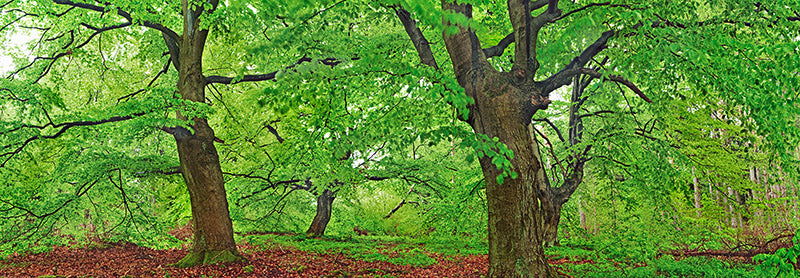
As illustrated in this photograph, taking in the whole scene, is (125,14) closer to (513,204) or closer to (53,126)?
(53,126)

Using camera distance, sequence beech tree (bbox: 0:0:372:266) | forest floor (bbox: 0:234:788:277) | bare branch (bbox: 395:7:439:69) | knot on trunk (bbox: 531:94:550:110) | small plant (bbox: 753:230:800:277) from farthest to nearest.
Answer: forest floor (bbox: 0:234:788:277) → beech tree (bbox: 0:0:372:266) → bare branch (bbox: 395:7:439:69) → knot on trunk (bbox: 531:94:550:110) → small plant (bbox: 753:230:800:277)

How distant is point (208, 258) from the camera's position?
27.0 ft

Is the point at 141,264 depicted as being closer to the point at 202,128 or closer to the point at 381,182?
the point at 202,128

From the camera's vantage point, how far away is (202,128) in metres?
8.62

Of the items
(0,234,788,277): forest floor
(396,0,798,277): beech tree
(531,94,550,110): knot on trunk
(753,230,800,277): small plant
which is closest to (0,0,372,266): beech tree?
(0,234,788,277): forest floor

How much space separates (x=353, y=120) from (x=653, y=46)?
4.70 metres

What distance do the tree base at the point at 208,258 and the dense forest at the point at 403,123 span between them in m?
0.03

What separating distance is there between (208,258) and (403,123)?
4.47 m

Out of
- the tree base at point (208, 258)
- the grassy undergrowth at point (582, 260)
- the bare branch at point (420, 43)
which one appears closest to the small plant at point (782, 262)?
the grassy undergrowth at point (582, 260)

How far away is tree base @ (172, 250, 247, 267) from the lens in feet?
26.8

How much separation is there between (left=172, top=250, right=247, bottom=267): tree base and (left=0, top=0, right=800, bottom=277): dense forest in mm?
34

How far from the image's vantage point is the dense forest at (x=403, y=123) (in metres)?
5.53

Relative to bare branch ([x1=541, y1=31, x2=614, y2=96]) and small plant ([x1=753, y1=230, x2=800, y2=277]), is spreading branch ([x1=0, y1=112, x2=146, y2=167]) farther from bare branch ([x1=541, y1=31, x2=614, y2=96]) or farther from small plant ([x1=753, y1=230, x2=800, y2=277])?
small plant ([x1=753, y1=230, x2=800, y2=277])

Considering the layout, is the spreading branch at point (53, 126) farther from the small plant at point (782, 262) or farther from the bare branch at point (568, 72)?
the small plant at point (782, 262)
